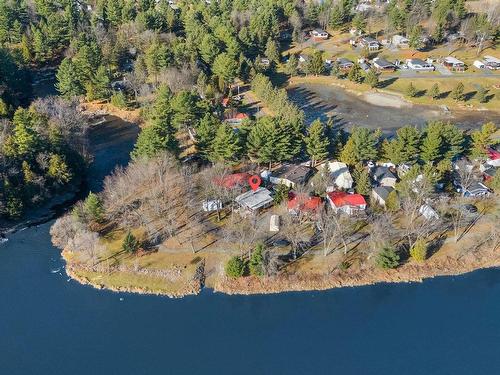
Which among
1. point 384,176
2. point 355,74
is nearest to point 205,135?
point 384,176

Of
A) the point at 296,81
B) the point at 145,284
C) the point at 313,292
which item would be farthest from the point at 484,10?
the point at 145,284

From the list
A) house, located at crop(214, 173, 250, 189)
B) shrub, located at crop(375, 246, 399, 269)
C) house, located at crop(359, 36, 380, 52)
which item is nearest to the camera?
shrub, located at crop(375, 246, 399, 269)

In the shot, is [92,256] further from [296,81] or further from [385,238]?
[296,81]

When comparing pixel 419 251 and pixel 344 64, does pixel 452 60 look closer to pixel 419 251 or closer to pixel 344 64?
pixel 344 64

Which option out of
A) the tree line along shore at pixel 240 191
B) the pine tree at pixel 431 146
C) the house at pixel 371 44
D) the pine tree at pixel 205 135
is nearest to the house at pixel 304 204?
the tree line along shore at pixel 240 191

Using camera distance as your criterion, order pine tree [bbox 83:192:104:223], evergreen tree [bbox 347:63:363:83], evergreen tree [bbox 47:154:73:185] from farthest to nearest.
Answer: evergreen tree [bbox 347:63:363:83] → evergreen tree [bbox 47:154:73:185] → pine tree [bbox 83:192:104:223]

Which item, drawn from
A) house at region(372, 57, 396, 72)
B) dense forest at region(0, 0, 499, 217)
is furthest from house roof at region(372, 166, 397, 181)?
house at region(372, 57, 396, 72)

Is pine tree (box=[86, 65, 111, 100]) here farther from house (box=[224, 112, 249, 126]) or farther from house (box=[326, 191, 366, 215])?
house (box=[326, 191, 366, 215])
